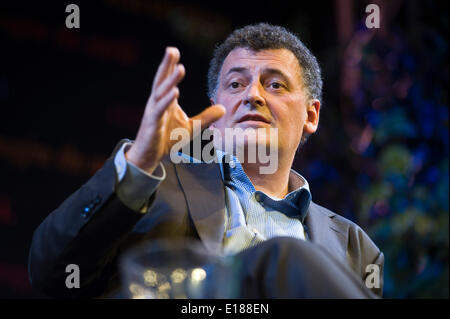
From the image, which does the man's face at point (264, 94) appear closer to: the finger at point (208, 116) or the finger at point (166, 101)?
the finger at point (208, 116)

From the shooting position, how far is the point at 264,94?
1.53 m

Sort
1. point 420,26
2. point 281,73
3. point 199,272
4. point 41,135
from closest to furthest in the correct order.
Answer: point 199,272 < point 281,73 < point 41,135 < point 420,26

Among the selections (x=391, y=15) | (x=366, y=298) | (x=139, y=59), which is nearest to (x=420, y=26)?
(x=391, y=15)

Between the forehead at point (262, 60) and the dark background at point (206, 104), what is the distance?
94 cm

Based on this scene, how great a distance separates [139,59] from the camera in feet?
8.27

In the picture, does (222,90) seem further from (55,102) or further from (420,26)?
(420,26)

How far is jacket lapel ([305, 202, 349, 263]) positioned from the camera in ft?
4.72

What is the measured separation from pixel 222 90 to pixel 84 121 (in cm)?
98

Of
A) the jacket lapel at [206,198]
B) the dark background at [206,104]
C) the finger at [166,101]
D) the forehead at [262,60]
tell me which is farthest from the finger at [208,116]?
the dark background at [206,104]

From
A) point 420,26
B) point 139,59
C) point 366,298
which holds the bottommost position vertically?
point 366,298

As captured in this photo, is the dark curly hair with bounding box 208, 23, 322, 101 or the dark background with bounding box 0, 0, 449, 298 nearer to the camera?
the dark curly hair with bounding box 208, 23, 322, 101

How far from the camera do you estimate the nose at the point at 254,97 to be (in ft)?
4.87

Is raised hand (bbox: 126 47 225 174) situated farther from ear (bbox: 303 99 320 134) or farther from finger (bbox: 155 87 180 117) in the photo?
ear (bbox: 303 99 320 134)

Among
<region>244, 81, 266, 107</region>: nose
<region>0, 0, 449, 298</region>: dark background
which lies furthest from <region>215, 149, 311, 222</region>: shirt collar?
<region>0, 0, 449, 298</region>: dark background
